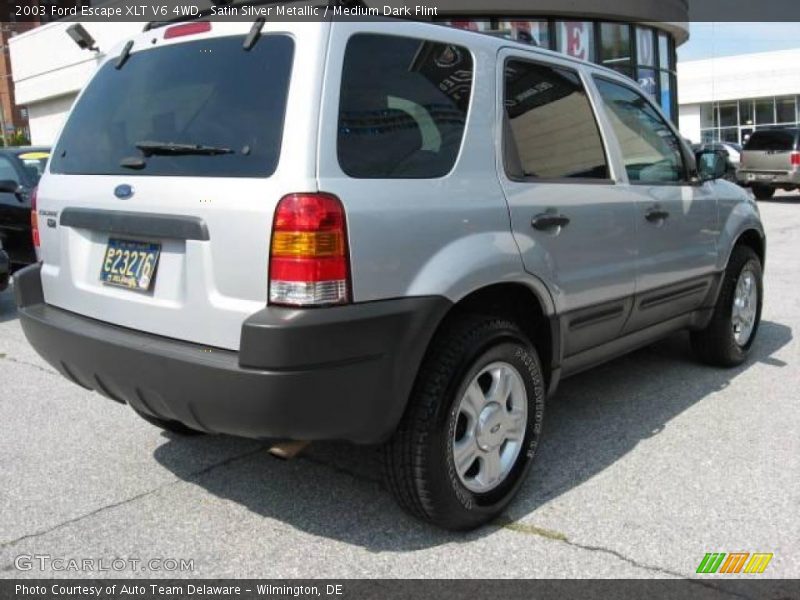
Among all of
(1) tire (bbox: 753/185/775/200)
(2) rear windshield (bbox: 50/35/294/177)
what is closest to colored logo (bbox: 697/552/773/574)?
(2) rear windshield (bbox: 50/35/294/177)

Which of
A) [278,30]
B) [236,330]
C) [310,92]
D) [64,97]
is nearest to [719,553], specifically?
[236,330]

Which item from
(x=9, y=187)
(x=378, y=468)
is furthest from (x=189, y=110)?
(x=9, y=187)

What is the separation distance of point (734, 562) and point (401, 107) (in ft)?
6.58

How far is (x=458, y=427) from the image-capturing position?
3.02 meters

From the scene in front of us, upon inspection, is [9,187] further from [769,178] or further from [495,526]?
[769,178]

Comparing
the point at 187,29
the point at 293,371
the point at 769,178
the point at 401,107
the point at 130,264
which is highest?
the point at 187,29

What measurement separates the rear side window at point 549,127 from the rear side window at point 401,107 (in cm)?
30

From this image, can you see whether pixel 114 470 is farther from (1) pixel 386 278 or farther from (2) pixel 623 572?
(2) pixel 623 572

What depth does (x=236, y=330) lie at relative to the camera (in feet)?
8.36

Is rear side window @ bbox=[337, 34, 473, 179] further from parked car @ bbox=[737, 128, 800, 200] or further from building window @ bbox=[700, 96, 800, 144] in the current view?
building window @ bbox=[700, 96, 800, 144]

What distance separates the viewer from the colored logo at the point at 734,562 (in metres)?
2.73

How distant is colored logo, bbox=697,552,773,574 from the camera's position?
2.73 metres

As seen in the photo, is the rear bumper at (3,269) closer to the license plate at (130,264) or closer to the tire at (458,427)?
the license plate at (130,264)

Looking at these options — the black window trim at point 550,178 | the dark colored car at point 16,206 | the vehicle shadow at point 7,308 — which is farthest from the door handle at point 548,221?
the dark colored car at point 16,206
